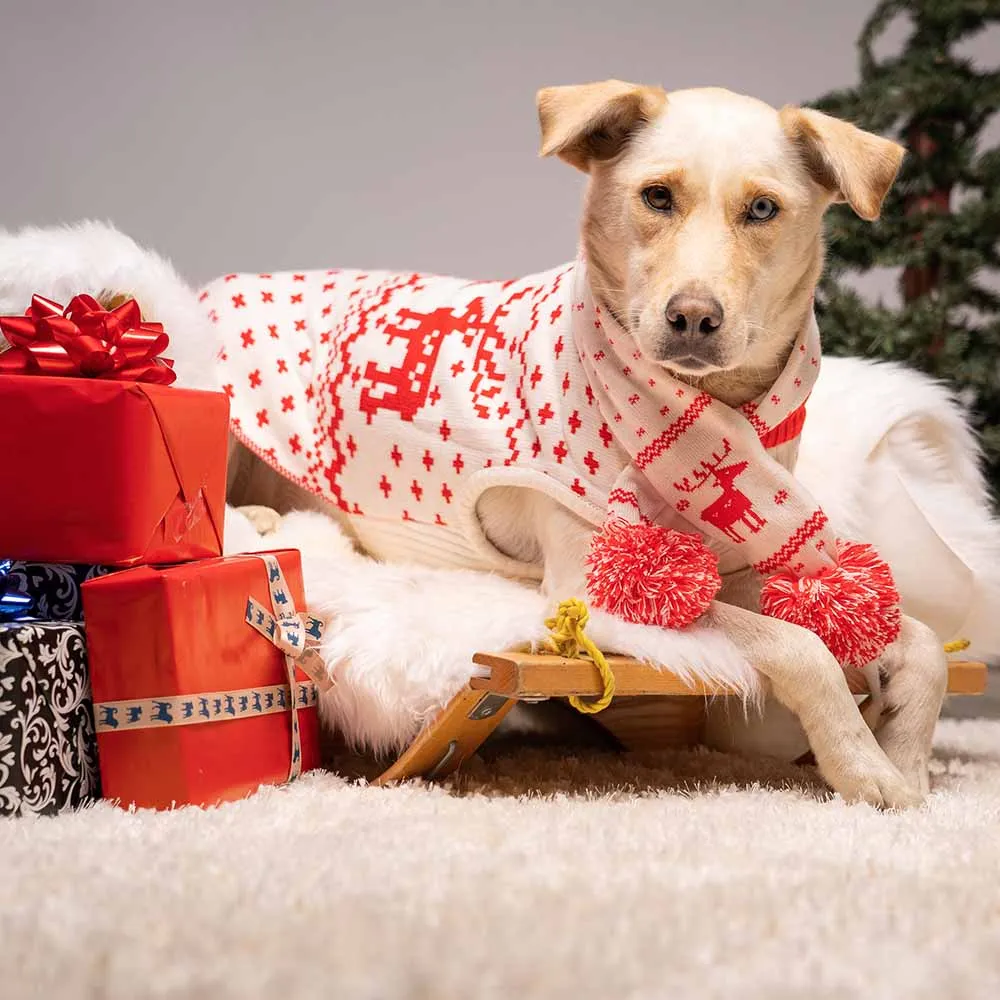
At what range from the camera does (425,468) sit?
65.9 inches

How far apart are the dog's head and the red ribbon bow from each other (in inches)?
21.6

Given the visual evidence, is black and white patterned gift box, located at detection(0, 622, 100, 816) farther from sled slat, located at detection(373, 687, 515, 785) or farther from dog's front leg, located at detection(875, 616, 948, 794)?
dog's front leg, located at detection(875, 616, 948, 794)

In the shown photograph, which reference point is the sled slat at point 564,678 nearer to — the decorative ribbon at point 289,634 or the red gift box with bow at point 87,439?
the decorative ribbon at point 289,634

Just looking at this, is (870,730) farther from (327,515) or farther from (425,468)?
(327,515)

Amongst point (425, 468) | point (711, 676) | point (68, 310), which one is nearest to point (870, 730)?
point (711, 676)

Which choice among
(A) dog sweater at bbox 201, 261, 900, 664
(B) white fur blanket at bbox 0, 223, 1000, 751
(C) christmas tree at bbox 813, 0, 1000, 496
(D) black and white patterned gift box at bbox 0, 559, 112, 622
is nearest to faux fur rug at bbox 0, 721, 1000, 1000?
(B) white fur blanket at bbox 0, 223, 1000, 751

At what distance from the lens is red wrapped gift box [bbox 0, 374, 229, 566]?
1.28 m

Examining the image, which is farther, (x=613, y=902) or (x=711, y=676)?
(x=711, y=676)

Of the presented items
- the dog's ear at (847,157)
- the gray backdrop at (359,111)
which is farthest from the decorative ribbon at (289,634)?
the gray backdrop at (359,111)

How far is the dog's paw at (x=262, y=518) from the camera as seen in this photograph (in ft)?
6.20

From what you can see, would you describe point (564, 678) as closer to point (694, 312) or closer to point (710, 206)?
point (694, 312)

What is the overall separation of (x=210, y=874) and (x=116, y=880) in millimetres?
73

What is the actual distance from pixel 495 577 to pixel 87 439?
0.61 meters

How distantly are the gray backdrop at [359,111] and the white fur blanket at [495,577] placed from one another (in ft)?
3.51
